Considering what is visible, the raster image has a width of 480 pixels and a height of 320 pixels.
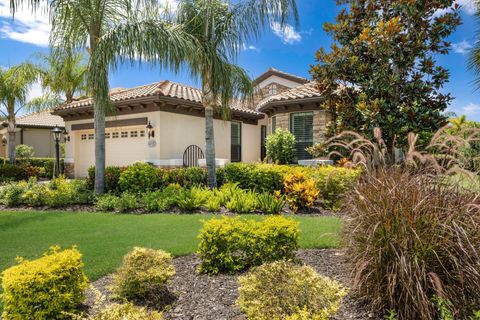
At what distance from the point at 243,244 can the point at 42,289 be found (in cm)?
216

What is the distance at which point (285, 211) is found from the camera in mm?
9102

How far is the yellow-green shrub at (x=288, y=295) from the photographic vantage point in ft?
→ 8.96

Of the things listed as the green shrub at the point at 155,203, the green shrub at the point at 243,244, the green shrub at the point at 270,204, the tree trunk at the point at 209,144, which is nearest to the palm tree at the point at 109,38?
the tree trunk at the point at 209,144

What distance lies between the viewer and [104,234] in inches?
274

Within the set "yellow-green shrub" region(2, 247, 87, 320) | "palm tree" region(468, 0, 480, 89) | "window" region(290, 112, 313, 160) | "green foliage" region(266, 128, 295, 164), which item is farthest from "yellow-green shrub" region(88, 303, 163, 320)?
"window" region(290, 112, 313, 160)

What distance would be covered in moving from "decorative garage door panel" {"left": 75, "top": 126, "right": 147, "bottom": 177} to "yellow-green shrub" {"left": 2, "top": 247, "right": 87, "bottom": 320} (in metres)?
13.4

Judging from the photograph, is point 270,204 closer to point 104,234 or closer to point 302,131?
point 104,234

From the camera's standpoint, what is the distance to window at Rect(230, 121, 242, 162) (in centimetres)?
1948

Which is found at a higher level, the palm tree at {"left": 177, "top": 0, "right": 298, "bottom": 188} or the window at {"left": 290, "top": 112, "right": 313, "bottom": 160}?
the palm tree at {"left": 177, "top": 0, "right": 298, "bottom": 188}

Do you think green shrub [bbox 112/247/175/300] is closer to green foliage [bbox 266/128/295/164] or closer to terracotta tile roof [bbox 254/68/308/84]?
green foliage [bbox 266/128/295/164]

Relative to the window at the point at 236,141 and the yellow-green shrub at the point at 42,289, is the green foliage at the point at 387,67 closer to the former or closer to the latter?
the yellow-green shrub at the point at 42,289

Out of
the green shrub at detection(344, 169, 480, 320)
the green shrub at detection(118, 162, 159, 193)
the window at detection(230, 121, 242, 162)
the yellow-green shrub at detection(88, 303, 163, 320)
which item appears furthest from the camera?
the window at detection(230, 121, 242, 162)

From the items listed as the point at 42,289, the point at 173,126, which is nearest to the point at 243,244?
the point at 42,289

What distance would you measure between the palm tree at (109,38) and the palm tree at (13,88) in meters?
10.6
